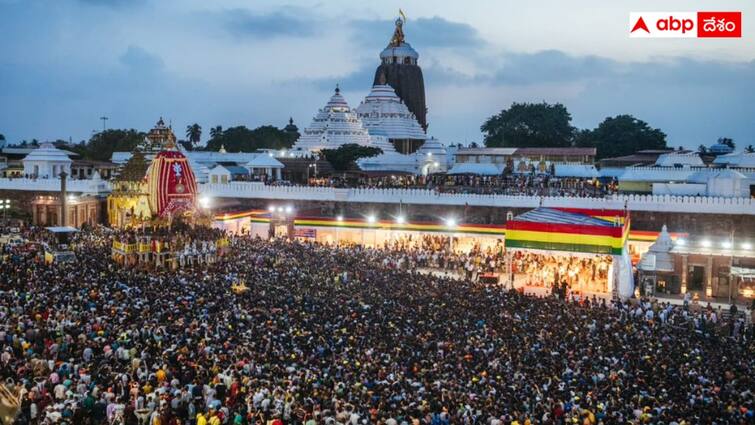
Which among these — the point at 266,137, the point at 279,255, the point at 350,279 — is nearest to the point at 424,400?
the point at 350,279

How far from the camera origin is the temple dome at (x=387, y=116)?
68188 millimetres

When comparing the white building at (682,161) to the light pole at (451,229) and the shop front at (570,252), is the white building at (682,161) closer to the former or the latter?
the light pole at (451,229)

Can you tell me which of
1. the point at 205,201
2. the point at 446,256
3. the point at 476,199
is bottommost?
the point at 446,256

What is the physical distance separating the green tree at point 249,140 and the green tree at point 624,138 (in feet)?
111

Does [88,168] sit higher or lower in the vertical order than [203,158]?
lower

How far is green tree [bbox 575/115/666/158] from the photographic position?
2805 inches

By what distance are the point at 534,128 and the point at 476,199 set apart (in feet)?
152

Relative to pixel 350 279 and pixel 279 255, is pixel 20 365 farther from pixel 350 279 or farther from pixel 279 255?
pixel 279 255

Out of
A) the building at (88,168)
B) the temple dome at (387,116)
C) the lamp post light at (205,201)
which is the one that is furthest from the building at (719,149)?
the building at (88,168)

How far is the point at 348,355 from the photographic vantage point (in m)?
15.6

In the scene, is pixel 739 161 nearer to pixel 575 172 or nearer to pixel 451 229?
pixel 575 172

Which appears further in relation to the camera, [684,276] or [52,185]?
[52,185]

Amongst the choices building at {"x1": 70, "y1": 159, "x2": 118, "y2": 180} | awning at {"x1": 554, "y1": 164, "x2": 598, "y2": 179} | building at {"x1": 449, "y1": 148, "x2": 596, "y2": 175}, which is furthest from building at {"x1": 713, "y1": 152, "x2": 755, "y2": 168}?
building at {"x1": 70, "y1": 159, "x2": 118, "y2": 180}

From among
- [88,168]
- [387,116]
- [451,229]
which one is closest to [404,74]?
[387,116]
